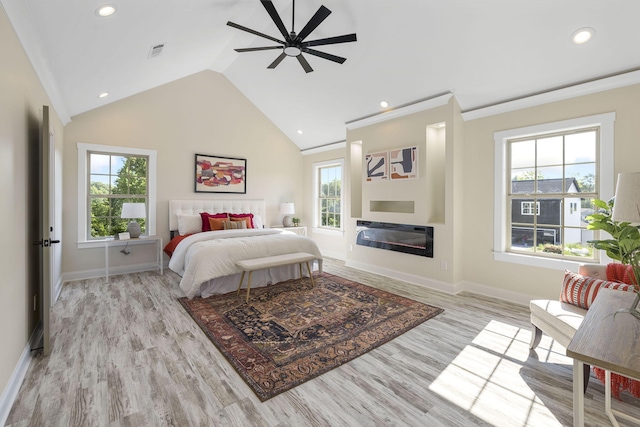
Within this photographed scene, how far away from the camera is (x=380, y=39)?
140 inches

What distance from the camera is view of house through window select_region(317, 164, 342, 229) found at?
21.1 feet

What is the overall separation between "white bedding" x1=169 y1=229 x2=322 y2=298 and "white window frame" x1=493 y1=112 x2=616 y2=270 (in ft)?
8.49

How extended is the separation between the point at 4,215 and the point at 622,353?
3187 millimetres

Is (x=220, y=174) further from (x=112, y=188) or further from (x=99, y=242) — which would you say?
(x=99, y=242)

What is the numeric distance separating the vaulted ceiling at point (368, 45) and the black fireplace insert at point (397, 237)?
187 centimetres

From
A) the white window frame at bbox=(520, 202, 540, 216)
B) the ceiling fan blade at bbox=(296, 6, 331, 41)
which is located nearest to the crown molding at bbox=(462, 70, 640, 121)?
the white window frame at bbox=(520, 202, 540, 216)

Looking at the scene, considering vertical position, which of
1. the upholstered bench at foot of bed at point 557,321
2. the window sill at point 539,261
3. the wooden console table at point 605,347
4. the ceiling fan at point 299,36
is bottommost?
the upholstered bench at foot of bed at point 557,321

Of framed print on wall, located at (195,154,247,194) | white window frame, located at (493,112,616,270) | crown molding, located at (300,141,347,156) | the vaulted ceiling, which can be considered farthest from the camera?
crown molding, located at (300,141,347,156)

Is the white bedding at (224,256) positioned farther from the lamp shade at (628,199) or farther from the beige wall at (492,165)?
the lamp shade at (628,199)

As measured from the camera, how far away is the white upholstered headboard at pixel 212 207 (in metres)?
5.25

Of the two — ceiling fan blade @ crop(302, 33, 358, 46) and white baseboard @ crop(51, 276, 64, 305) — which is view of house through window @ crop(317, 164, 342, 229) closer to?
ceiling fan blade @ crop(302, 33, 358, 46)

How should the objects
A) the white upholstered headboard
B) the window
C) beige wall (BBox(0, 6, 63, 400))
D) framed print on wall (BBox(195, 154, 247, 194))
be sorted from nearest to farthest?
beige wall (BBox(0, 6, 63, 400)) < the white upholstered headboard < framed print on wall (BBox(195, 154, 247, 194)) < the window

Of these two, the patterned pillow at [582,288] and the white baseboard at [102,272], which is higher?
the patterned pillow at [582,288]

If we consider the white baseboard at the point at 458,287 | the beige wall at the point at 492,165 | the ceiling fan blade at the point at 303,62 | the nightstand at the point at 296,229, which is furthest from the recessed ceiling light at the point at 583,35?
the nightstand at the point at 296,229
